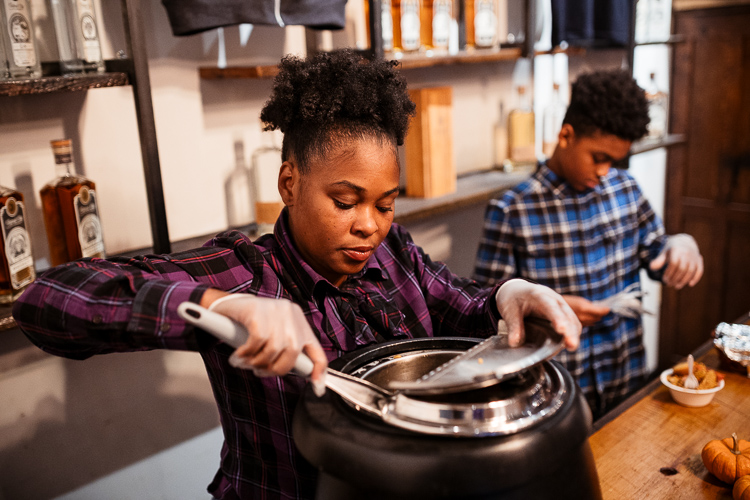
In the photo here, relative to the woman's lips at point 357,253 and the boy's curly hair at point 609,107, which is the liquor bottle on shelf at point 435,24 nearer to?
the boy's curly hair at point 609,107

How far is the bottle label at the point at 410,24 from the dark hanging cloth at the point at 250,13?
29cm

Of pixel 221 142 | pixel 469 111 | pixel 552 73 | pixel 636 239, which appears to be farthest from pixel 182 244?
pixel 552 73

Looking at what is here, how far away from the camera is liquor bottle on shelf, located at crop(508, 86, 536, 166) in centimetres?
238

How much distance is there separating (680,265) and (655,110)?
1099 millimetres

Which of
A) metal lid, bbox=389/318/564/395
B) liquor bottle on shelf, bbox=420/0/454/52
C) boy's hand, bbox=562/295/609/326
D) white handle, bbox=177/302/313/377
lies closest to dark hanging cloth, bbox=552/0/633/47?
liquor bottle on shelf, bbox=420/0/454/52

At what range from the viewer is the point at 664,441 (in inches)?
47.3

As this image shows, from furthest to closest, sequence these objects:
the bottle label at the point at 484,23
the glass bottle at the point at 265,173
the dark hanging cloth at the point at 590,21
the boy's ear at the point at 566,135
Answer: the dark hanging cloth at the point at 590,21, the bottle label at the point at 484,23, the boy's ear at the point at 566,135, the glass bottle at the point at 265,173

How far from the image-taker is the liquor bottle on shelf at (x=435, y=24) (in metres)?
1.92

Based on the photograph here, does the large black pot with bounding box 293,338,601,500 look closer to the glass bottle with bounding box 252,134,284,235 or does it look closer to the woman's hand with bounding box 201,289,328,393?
the woman's hand with bounding box 201,289,328,393

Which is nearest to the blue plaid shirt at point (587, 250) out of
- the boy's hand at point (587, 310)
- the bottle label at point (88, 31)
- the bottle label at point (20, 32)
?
the boy's hand at point (587, 310)

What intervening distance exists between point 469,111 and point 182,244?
1221 millimetres

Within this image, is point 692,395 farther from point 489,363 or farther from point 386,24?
point 386,24

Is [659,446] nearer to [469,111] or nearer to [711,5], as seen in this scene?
[469,111]

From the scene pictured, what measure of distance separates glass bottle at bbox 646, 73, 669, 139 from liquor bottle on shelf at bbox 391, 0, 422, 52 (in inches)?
51.1
